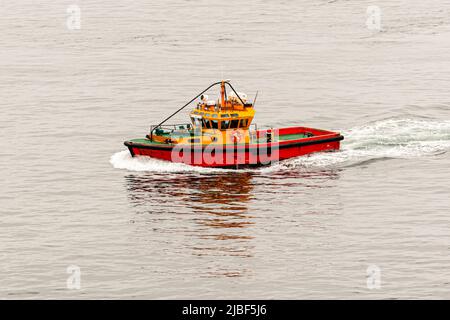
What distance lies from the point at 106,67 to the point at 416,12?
54600 millimetres

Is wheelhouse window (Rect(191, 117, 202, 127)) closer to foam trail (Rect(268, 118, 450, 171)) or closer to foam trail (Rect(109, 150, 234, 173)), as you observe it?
foam trail (Rect(109, 150, 234, 173))

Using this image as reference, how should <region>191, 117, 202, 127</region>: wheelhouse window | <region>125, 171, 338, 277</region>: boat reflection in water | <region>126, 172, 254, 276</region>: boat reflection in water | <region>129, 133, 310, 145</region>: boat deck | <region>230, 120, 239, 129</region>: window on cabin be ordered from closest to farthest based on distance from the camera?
<region>125, 171, 338, 277</region>: boat reflection in water < <region>126, 172, 254, 276</region>: boat reflection in water < <region>129, 133, 310, 145</region>: boat deck < <region>230, 120, 239, 129</region>: window on cabin < <region>191, 117, 202, 127</region>: wheelhouse window

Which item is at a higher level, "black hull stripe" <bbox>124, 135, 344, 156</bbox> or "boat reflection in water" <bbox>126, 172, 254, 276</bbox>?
"black hull stripe" <bbox>124, 135, 344, 156</bbox>

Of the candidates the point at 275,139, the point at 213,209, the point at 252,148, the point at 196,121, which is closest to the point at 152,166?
the point at 196,121

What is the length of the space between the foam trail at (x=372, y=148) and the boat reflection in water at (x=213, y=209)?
63.2 inches

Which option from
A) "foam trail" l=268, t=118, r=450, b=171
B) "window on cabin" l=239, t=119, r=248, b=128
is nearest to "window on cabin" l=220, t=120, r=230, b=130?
"window on cabin" l=239, t=119, r=248, b=128

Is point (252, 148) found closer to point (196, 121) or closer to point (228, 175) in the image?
point (228, 175)

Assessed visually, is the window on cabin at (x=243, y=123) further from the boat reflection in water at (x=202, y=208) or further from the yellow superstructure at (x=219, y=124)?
the boat reflection in water at (x=202, y=208)

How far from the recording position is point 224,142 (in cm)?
7238

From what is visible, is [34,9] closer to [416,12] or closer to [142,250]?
[416,12]

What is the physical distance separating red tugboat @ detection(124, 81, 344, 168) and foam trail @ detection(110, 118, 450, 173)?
23.2 inches

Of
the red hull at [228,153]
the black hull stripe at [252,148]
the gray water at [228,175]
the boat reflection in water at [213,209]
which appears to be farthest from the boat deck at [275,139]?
the boat reflection in water at [213,209]

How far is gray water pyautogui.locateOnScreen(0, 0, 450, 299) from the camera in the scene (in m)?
50.7
